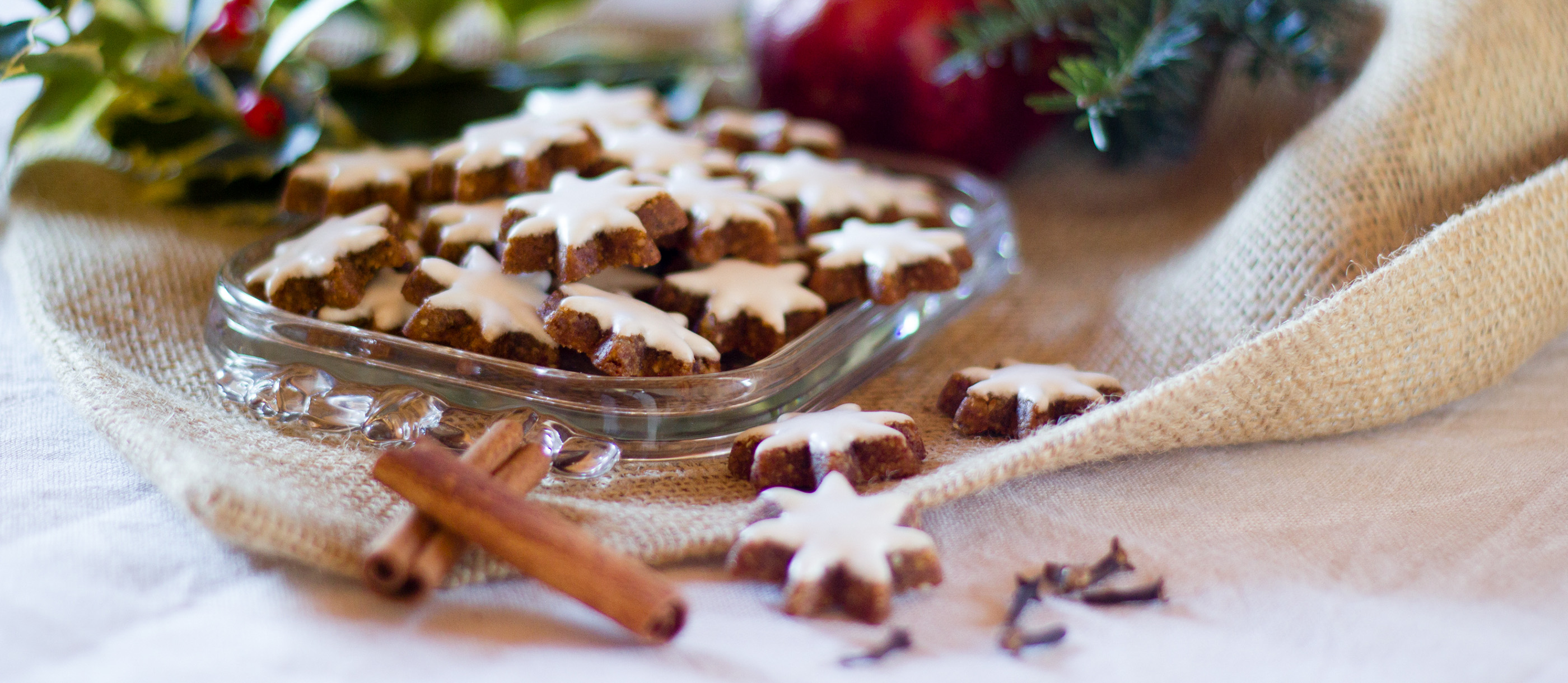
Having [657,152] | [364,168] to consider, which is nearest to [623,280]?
[657,152]

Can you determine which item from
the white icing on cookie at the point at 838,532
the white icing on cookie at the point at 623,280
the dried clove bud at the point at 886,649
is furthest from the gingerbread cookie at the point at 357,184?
the dried clove bud at the point at 886,649

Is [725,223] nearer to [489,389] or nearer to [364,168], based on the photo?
[489,389]

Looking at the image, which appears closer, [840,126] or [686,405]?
[686,405]

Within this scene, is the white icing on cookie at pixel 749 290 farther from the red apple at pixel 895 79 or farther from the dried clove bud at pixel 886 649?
the red apple at pixel 895 79

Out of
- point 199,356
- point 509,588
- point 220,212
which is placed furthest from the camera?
point 220,212

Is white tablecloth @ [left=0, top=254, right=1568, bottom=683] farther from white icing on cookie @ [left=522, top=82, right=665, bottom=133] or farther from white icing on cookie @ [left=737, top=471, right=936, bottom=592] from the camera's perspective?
white icing on cookie @ [left=522, top=82, right=665, bottom=133]

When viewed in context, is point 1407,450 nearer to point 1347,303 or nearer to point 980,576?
point 1347,303

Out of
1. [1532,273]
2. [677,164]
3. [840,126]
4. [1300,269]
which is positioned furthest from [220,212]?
[1532,273]
